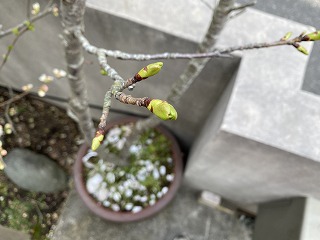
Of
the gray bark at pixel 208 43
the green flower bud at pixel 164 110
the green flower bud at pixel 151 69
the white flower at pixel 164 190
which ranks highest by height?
the gray bark at pixel 208 43

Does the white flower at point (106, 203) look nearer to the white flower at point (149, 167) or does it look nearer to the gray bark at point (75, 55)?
the white flower at point (149, 167)

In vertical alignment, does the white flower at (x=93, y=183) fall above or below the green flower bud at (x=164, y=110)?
below

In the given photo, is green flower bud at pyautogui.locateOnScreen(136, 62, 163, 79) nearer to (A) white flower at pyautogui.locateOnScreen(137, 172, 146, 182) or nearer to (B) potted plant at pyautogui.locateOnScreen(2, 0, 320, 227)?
(B) potted plant at pyautogui.locateOnScreen(2, 0, 320, 227)

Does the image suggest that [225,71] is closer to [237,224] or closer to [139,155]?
[139,155]

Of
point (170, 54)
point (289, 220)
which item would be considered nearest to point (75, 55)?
point (170, 54)

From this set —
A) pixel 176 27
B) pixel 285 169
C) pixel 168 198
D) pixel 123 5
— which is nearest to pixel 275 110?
pixel 285 169

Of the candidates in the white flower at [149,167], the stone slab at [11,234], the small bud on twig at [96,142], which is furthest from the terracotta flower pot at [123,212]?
the small bud on twig at [96,142]
